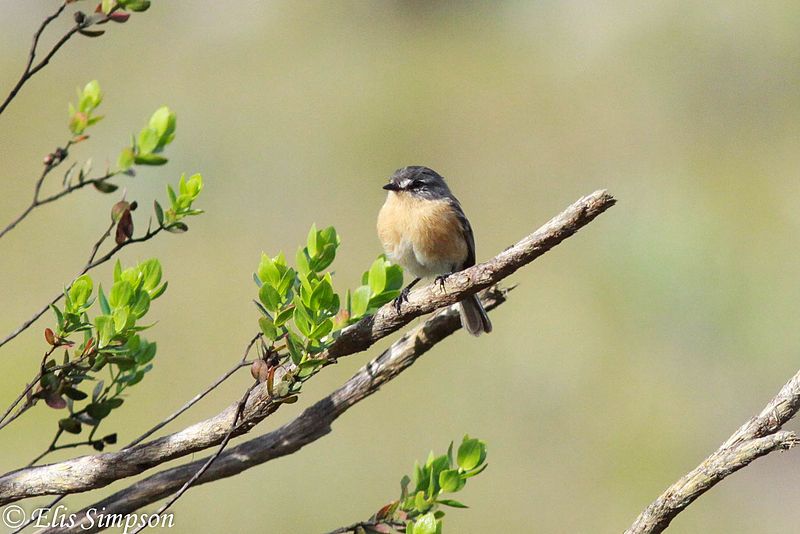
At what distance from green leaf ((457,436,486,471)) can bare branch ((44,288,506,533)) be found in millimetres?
546

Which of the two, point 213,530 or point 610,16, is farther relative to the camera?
point 610,16

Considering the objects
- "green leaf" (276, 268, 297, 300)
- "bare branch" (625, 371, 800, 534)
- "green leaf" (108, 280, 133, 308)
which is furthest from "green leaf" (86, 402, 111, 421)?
"bare branch" (625, 371, 800, 534)

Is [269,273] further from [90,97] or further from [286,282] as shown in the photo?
[90,97]

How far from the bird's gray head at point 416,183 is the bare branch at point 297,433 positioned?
1789 millimetres

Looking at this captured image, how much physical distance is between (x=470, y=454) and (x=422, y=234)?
258cm

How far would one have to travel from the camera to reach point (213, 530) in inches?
288

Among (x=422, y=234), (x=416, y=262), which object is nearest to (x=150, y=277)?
(x=422, y=234)

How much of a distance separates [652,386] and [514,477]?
5.94ft

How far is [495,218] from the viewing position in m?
10.4

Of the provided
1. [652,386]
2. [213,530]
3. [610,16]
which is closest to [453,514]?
[213,530]

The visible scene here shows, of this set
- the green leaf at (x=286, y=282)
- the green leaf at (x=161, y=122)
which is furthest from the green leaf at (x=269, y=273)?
the green leaf at (x=161, y=122)

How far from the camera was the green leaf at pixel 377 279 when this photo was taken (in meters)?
2.57

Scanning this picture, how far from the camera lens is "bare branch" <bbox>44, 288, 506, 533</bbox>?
2701 millimetres

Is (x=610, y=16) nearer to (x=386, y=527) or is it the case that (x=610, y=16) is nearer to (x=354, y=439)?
(x=354, y=439)
